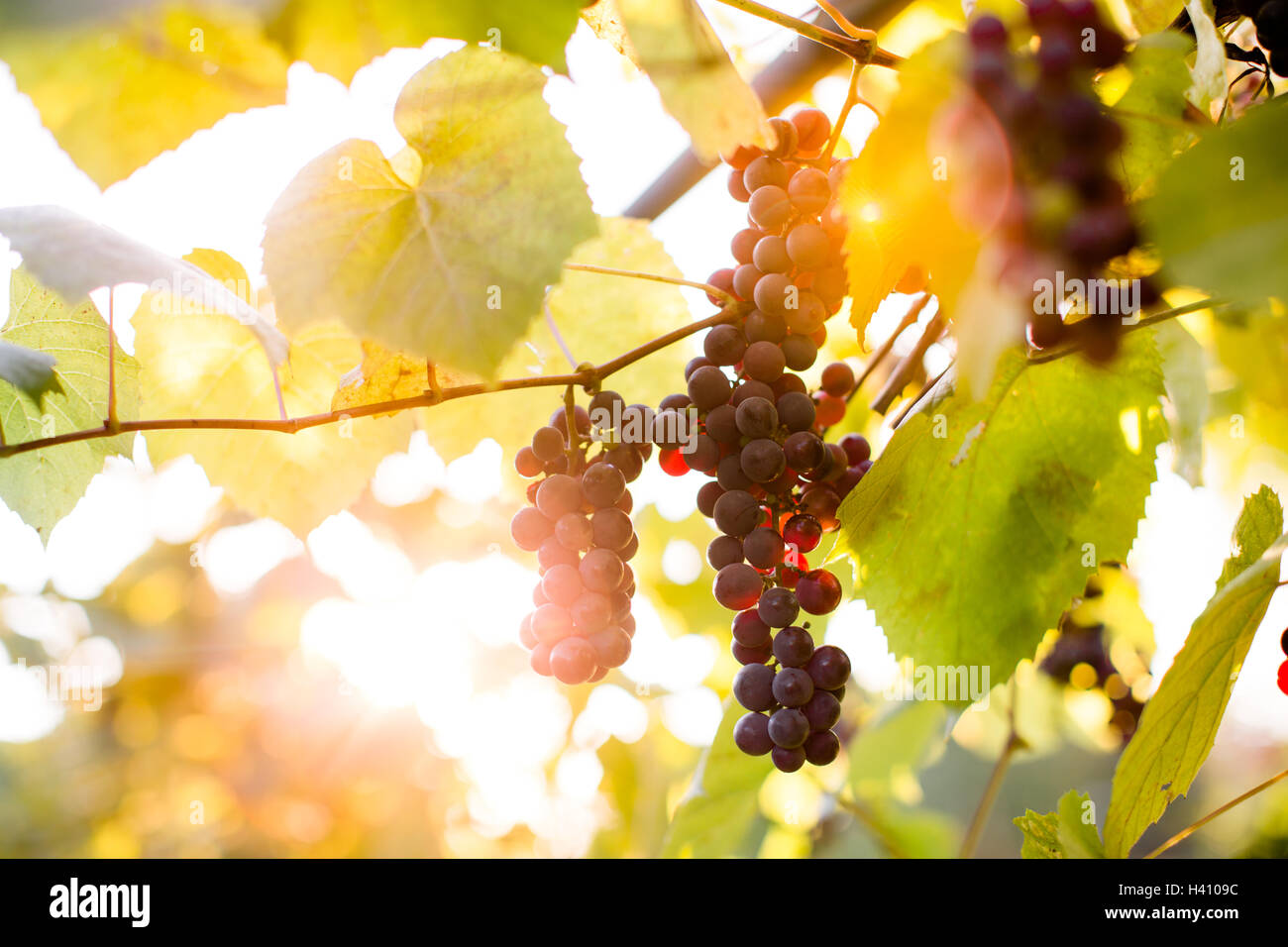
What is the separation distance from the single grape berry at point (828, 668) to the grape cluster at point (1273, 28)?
0.42 meters

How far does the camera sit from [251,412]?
2.30ft

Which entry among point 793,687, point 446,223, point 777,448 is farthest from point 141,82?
point 793,687

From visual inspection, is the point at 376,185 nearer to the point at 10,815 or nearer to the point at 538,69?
the point at 538,69

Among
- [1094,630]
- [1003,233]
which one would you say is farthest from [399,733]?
[1003,233]

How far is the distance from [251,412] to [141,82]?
265 mm

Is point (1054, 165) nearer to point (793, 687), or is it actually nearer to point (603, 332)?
point (793, 687)

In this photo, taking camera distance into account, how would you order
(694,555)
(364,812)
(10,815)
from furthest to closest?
1. (10,815)
2. (364,812)
3. (694,555)

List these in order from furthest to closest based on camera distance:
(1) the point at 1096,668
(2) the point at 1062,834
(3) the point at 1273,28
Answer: (1) the point at 1096,668 < (2) the point at 1062,834 < (3) the point at 1273,28

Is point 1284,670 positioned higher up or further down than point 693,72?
further down

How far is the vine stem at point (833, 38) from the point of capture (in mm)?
477

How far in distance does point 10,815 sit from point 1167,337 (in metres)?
5.73

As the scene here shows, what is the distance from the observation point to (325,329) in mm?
672

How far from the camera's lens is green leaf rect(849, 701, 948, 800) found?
4.61 ft

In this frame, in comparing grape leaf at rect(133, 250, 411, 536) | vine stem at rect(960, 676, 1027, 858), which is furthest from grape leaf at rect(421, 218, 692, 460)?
vine stem at rect(960, 676, 1027, 858)
